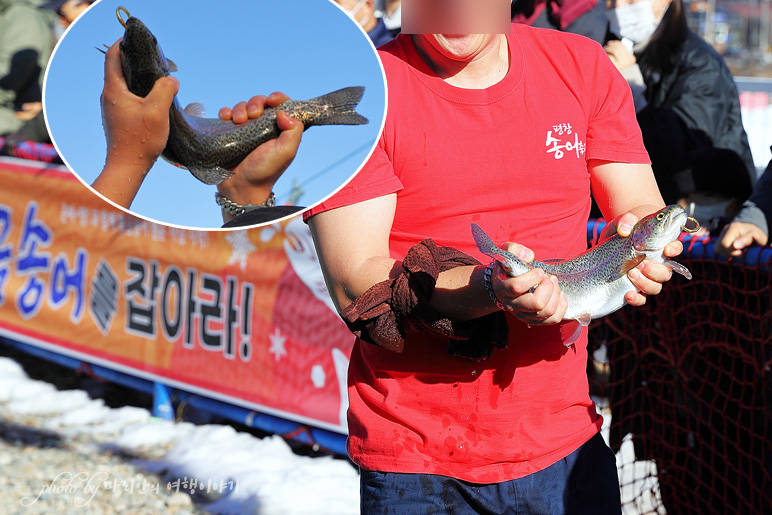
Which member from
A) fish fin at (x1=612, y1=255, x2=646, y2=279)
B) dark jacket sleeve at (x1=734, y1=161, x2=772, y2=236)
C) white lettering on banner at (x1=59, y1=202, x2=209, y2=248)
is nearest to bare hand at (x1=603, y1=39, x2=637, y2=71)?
dark jacket sleeve at (x1=734, y1=161, x2=772, y2=236)

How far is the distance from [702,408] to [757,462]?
293 mm

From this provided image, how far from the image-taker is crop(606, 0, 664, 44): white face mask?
12.7 ft

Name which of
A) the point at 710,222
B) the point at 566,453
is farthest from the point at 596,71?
the point at 710,222

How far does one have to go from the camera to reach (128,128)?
1.26 meters

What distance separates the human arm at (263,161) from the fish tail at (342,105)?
0.05m

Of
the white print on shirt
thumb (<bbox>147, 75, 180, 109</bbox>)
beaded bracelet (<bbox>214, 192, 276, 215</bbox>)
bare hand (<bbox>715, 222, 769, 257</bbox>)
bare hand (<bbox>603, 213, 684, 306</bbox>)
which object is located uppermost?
thumb (<bbox>147, 75, 180, 109</bbox>)

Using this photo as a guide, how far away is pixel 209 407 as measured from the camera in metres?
4.47

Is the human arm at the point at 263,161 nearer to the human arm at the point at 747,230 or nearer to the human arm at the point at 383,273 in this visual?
the human arm at the point at 383,273

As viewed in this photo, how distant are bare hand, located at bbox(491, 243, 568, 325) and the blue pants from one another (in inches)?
18.9

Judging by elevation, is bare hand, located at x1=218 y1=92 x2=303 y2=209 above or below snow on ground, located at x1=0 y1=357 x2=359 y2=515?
above

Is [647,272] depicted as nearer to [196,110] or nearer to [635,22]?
[196,110]

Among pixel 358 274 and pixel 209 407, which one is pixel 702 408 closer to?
pixel 358 274

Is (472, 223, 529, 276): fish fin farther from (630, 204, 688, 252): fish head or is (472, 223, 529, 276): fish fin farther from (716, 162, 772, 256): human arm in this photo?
(716, 162, 772, 256): human arm

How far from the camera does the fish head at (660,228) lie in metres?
1.40
